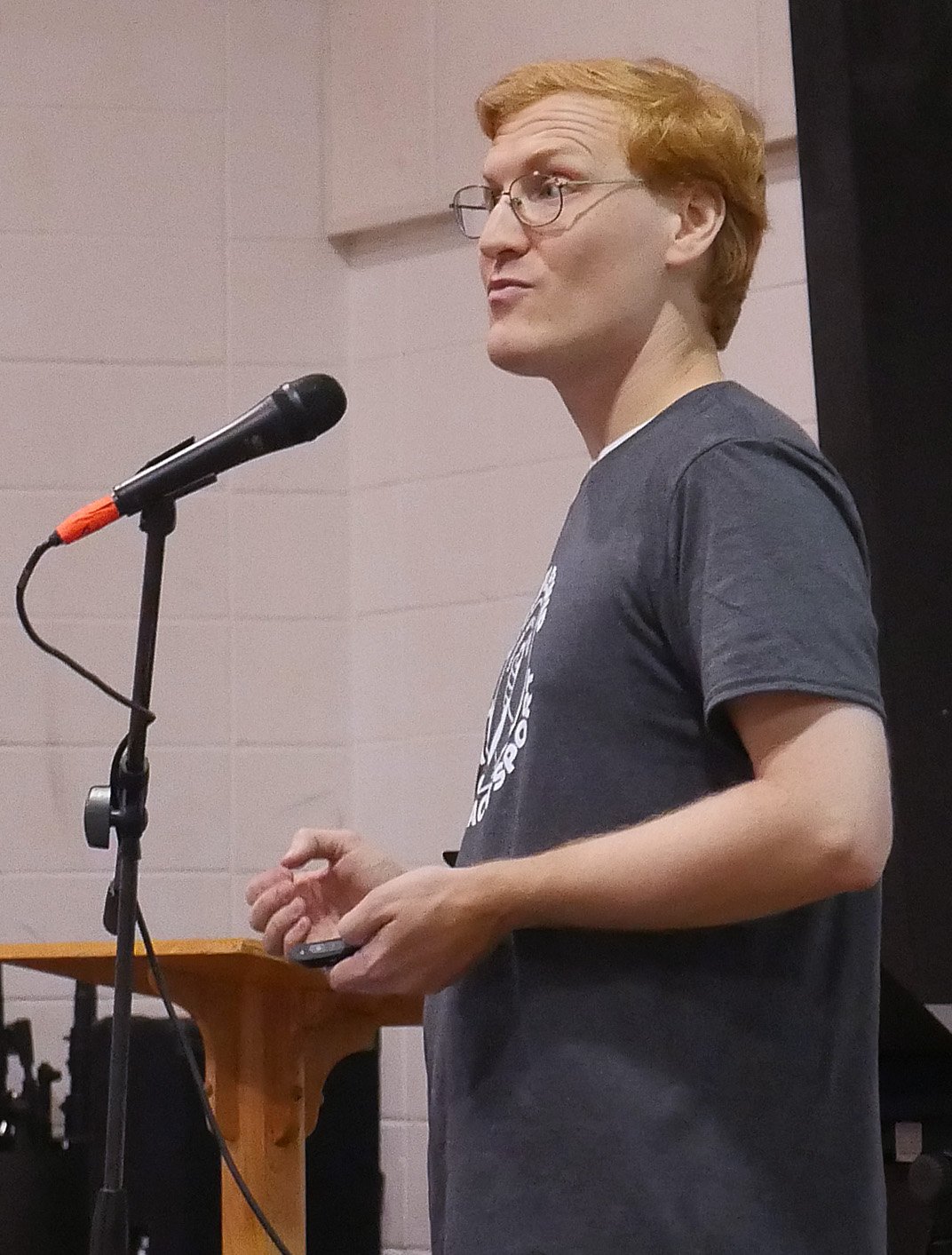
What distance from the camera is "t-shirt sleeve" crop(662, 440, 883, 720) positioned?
1.15m

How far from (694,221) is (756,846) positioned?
1.88 feet

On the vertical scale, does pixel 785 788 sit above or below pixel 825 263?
below

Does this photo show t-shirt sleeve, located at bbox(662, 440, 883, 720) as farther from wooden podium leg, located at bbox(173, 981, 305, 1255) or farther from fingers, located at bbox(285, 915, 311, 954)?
wooden podium leg, located at bbox(173, 981, 305, 1255)

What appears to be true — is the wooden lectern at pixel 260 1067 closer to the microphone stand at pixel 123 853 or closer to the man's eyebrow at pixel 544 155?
the microphone stand at pixel 123 853

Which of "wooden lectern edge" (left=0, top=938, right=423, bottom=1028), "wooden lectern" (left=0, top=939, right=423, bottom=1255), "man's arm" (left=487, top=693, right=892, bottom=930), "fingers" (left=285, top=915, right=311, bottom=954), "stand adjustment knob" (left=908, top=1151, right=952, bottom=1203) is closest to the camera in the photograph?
"man's arm" (left=487, top=693, right=892, bottom=930)

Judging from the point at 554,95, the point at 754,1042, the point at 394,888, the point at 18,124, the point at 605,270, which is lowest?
the point at 754,1042

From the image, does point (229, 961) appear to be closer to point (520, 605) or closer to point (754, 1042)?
point (754, 1042)

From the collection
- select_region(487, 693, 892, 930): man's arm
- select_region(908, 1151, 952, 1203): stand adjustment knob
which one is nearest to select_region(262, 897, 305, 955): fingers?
select_region(487, 693, 892, 930): man's arm

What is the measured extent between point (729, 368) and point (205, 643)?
3.56 ft

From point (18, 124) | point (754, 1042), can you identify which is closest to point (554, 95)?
point (754, 1042)

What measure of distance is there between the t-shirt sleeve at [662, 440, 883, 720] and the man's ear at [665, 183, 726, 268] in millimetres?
265

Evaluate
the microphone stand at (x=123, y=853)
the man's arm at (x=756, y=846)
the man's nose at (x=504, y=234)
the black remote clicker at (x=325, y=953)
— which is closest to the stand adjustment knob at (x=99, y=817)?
the microphone stand at (x=123, y=853)

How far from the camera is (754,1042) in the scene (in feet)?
3.88

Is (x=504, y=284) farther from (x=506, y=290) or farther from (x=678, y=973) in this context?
(x=678, y=973)
